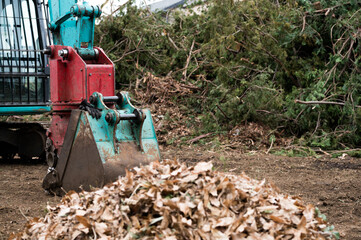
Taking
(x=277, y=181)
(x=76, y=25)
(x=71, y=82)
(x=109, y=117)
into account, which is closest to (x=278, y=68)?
(x=277, y=181)

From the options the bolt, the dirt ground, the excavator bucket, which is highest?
the bolt

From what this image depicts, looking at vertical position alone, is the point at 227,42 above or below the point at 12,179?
above

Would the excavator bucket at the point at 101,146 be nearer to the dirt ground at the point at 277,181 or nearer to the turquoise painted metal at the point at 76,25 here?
the dirt ground at the point at 277,181

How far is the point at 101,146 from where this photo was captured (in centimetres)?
500

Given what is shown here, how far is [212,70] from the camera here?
1092cm

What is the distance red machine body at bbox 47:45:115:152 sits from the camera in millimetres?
5707

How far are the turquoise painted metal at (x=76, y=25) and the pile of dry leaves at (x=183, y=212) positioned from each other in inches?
123

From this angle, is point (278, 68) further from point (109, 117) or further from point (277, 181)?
point (109, 117)

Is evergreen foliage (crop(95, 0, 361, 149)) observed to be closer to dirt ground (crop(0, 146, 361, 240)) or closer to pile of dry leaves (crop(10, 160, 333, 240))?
dirt ground (crop(0, 146, 361, 240))

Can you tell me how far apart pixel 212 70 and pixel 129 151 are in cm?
601

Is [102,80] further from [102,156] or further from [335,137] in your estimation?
[335,137]

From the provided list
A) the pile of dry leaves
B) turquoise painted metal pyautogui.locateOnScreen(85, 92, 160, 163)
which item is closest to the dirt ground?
the pile of dry leaves

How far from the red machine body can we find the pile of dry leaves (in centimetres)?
244

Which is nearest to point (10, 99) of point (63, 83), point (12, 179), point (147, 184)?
point (12, 179)
